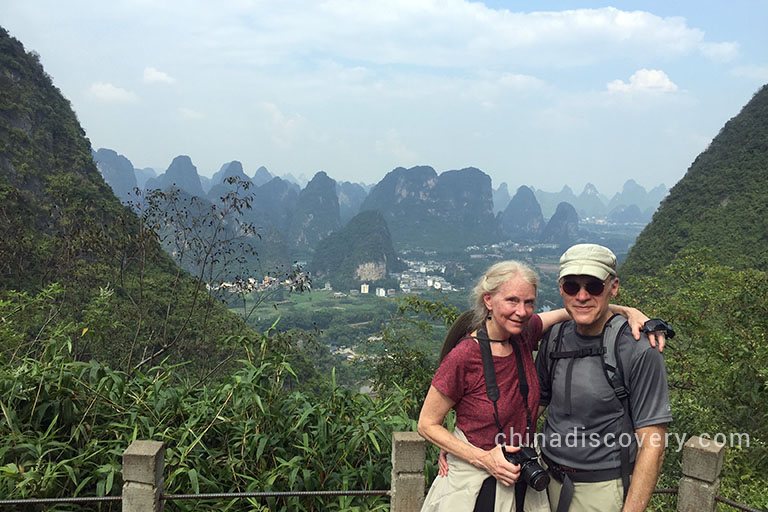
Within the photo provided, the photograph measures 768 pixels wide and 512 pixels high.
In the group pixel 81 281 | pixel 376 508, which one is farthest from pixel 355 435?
pixel 81 281

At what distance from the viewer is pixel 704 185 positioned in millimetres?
25125

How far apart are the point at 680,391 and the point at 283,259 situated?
172ft

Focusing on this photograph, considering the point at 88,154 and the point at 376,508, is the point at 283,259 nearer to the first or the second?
the point at 88,154

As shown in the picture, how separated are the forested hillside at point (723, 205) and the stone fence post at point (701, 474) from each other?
18.0m

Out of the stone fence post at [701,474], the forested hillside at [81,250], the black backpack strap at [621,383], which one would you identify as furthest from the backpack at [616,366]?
the forested hillside at [81,250]

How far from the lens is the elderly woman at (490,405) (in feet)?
4.02

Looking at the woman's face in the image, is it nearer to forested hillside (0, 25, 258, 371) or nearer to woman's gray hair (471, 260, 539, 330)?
woman's gray hair (471, 260, 539, 330)

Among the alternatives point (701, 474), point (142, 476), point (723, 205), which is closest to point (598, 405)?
point (701, 474)

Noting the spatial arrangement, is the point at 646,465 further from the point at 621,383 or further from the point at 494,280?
the point at 494,280

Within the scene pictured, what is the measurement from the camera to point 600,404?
1194 millimetres

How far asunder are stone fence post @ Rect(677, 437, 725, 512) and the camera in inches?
30.4

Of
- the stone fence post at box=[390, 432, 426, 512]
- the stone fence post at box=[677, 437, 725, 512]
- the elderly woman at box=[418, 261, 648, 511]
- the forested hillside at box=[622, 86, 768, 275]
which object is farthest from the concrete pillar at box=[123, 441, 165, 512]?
the forested hillside at box=[622, 86, 768, 275]

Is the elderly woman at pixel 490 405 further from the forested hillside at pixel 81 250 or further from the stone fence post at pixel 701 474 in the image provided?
the forested hillside at pixel 81 250

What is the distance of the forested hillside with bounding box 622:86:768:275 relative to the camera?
19322 millimetres
